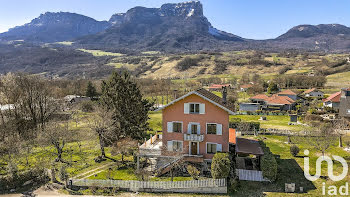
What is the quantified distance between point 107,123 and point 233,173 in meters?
20.7

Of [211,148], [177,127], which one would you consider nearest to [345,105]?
[211,148]

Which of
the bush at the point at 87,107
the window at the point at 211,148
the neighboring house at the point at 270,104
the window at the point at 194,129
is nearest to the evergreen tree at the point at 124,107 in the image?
the window at the point at 194,129

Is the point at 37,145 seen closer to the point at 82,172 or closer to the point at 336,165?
the point at 82,172

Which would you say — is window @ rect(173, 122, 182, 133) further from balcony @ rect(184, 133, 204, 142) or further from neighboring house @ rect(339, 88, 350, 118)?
neighboring house @ rect(339, 88, 350, 118)

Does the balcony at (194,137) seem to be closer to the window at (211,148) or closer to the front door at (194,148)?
the front door at (194,148)

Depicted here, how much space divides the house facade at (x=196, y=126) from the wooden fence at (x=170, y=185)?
4642mm

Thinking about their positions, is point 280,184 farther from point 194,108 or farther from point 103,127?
point 103,127

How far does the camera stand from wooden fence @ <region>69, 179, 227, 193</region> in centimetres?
2730

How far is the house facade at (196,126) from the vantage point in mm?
31766

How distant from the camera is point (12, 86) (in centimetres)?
4978

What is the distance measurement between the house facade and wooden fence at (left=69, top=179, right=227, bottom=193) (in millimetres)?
4642

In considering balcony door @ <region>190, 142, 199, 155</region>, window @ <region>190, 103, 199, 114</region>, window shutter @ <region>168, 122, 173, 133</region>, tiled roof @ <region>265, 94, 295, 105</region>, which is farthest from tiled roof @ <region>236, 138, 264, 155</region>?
tiled roof @ <region>265, 94, 295, 105</region>

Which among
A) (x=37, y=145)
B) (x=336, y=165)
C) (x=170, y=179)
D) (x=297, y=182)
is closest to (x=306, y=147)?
(x=336, y=165)

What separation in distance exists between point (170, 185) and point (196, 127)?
8.60 meters
